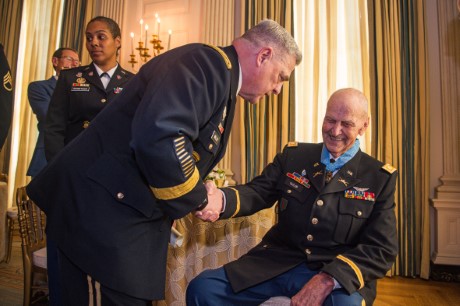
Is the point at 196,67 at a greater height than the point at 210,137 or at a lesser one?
greater

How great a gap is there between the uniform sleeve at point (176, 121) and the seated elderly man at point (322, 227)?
0.55 metres

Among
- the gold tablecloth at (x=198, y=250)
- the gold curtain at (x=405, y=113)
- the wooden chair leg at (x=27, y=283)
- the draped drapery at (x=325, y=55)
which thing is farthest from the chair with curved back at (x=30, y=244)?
the gold curtain at (x=405, y=113)

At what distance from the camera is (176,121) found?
3.37 feet

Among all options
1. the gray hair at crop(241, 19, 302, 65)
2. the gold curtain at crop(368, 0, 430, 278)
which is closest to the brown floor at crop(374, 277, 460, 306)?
the gold curtain at crop(368, 0, 430, 278)

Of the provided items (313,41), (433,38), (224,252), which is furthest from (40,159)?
(433,38)

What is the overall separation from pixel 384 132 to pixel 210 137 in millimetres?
3100

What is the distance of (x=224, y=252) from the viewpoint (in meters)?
2.11

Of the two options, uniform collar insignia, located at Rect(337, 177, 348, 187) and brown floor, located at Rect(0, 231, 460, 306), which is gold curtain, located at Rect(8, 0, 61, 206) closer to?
brown floor, located at Rect(0, 231, 460, 306)

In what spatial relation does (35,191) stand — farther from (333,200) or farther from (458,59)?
(458,59)

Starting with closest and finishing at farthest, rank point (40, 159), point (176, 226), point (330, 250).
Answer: point (330, 250)
point (176, 226)
point (40, 159)

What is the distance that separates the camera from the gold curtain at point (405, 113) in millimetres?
3721

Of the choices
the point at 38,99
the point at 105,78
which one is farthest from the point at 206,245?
the point at 38,99

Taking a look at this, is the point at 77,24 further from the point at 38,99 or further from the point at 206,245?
the point at 206,245

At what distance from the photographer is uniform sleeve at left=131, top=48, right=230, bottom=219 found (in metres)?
1.00
